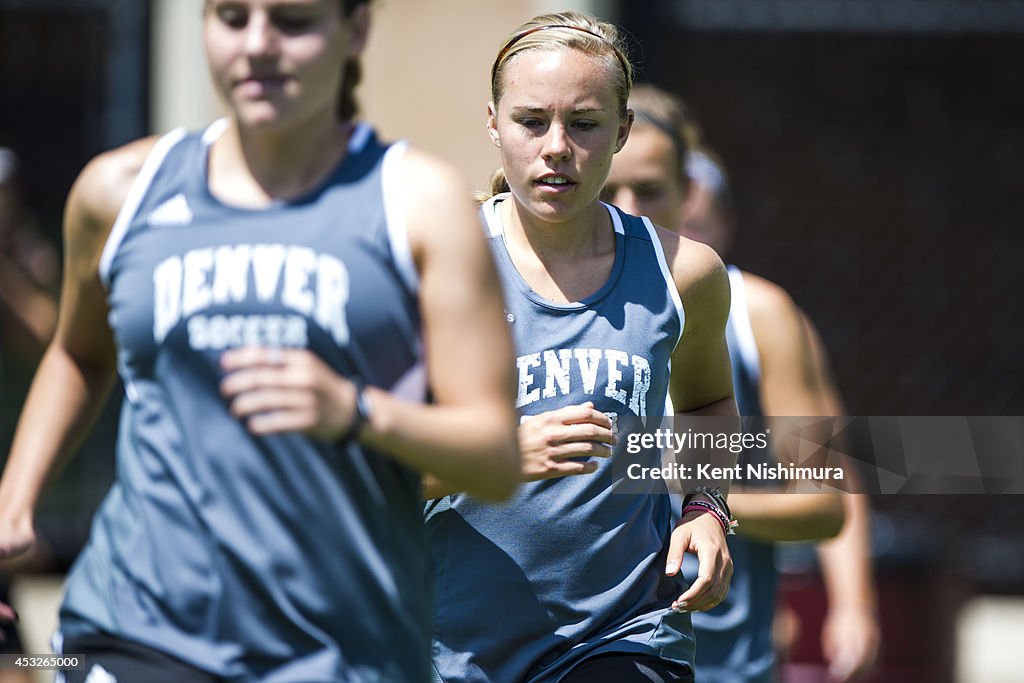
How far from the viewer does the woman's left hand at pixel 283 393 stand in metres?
1.86

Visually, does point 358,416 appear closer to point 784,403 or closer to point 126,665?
point 126,665

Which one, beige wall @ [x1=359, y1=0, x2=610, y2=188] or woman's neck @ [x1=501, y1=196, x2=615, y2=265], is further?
beige wall @ [x1=359, y1=0, x2=610, y2=188]

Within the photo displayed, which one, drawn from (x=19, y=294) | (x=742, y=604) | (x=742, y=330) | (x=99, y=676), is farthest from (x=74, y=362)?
(x=19, y=294)

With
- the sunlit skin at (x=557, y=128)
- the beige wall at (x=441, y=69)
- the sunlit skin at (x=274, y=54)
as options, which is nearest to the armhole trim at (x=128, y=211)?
the sunlit skin at (x=274, y=54)

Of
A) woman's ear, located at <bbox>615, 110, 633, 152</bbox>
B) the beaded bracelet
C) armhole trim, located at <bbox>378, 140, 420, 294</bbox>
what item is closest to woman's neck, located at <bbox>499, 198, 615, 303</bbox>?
woman's ear, located at <bbox>615, 110, 633, 152</bbox>

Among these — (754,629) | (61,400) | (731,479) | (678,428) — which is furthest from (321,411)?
(754,629)

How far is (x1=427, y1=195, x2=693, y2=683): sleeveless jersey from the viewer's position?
2734 mm

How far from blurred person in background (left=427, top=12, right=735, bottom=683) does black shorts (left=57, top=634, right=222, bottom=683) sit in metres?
0.75

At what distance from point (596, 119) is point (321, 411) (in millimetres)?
1058

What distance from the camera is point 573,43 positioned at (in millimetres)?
2754

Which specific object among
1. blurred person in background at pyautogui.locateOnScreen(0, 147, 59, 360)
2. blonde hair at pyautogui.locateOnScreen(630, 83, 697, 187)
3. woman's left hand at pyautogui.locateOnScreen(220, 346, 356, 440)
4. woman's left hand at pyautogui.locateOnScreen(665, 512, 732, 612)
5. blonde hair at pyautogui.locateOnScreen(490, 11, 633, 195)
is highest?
blurred person in background at pyautogui.locateOnScreen(0, 147, 59, 360)

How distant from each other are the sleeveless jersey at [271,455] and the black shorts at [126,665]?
0.02 m

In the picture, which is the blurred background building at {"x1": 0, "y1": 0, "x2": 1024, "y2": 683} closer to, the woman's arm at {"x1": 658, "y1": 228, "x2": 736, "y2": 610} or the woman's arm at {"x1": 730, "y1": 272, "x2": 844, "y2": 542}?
the woman's arm at {"x1": 730, "y1": 272, "x2": 844, "y2": 542}

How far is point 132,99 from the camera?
7.00 metres
